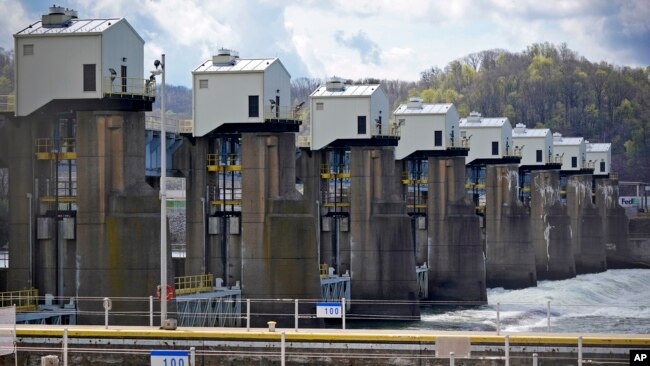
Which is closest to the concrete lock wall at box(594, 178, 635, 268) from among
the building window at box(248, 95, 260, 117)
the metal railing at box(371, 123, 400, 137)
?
the metal railing at box(371, 123, 400, 137)

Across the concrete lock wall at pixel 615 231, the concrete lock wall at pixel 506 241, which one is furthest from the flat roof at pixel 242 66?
the concrete lock wall at pixel 615 231

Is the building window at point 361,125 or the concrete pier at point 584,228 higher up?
the building window at point 361,125

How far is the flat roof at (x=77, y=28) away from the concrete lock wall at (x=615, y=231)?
11825 centimetres

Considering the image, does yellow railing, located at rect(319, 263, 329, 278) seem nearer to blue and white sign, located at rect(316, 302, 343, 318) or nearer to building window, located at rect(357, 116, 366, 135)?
building window, located at rect(357, 116, 366, 135)

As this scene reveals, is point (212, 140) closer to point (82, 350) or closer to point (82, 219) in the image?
point (82, 219)

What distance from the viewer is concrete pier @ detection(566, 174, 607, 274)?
15888 centimetres

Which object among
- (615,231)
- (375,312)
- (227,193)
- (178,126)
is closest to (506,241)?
(375,312)

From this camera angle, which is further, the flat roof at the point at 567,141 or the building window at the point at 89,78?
the flat roof at the point at 567,141

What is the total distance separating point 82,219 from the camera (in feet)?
207

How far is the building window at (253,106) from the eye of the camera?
7656cm

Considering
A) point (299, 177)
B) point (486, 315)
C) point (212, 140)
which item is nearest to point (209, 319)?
point (212, 140)

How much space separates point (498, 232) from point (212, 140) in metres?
50.7

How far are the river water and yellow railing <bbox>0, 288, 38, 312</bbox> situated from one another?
77.3ft

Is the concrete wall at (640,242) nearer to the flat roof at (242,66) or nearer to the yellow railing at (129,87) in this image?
the flat roof at (242,66)
